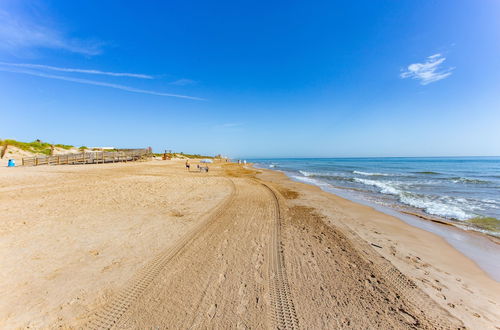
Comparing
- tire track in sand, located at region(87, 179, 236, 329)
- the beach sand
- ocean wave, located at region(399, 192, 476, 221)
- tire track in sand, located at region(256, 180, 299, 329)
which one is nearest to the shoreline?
the beach sand

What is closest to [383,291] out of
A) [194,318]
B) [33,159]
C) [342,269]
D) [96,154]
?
[342,269]

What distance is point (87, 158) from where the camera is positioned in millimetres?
28859

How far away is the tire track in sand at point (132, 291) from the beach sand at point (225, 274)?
0.06ft

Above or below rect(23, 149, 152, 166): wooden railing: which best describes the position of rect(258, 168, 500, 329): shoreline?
below

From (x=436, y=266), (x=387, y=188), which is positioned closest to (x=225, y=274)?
(x=436, y=266)

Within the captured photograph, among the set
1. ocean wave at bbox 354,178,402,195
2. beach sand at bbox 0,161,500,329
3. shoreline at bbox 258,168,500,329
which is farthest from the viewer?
ocean wave at bbox 354,178,402,195

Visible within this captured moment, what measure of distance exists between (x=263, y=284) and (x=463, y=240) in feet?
25.0

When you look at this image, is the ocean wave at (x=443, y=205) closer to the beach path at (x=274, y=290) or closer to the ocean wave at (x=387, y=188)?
the ocean wave at (x=387, y=188)

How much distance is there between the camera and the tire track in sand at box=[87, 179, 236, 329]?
2648mm

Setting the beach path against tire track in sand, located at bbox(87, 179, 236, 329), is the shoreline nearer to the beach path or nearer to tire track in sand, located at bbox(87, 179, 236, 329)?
the beach path

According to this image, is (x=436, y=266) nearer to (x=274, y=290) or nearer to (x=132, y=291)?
(x=274, y=290)

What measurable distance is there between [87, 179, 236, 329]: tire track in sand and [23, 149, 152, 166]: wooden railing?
1164 inches

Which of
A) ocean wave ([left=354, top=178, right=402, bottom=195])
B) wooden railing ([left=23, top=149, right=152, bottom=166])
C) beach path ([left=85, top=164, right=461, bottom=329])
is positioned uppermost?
wooden railing ([left=23, top=149, right=152, bottom=166])

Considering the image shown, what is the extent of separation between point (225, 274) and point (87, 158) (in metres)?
35.0
